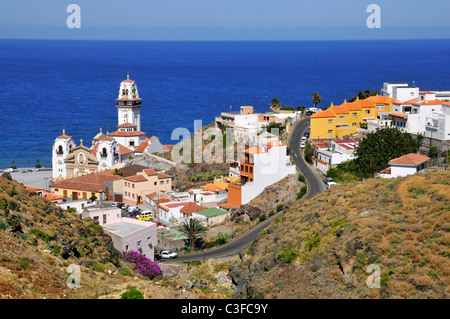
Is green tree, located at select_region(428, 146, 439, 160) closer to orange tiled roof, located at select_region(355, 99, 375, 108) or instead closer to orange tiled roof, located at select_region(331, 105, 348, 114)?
orange tiled roof, located at select_region(331, 105, 348, 114)

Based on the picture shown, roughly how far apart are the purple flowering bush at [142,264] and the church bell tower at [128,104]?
48.1 m

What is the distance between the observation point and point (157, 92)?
633 feet

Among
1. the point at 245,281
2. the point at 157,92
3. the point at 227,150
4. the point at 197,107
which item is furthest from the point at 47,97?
the point at 245,281

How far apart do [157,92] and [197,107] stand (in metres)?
35.7

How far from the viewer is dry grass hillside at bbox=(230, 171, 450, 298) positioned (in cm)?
2280

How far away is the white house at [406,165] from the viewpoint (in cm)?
4691

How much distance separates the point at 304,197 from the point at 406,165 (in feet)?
26.8

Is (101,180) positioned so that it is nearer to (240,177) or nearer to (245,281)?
(240,177)

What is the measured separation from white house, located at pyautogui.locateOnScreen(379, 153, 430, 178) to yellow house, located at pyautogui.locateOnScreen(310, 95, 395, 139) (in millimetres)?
16282

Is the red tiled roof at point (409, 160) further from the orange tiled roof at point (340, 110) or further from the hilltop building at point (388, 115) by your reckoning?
the orange tiled roof at point (340, 110)

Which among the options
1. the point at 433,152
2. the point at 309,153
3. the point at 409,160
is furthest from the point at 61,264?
the point at 309,153

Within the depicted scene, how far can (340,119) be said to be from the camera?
64.6m

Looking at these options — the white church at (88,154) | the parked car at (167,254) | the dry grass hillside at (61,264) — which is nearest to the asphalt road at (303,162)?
the parked car at (167,254)

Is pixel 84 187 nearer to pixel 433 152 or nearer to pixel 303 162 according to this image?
pixel 303 162
